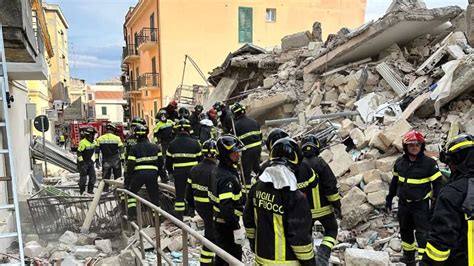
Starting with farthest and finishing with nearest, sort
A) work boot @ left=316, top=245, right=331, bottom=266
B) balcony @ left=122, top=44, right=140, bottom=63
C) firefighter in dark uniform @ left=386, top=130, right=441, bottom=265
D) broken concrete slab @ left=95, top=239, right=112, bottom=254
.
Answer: balcony @ left=122, top=44, right=140, bottom=63 → broken concrete slab @ left=95, top=239, right=112, bottom=254 → firefighter in dark uniform @ left=386, top=130, right=441, bottom=265 → work boot @ left=316, top=245, right=331, bottom=266

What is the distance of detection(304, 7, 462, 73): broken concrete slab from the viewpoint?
30.9ft

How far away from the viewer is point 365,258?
473 cm

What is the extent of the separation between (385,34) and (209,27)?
18.0 metres

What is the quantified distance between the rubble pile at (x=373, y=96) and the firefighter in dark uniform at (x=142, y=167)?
2732 millimetres

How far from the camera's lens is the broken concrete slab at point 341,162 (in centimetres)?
746

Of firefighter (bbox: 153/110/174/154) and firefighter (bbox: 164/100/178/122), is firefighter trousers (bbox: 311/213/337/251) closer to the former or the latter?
firefighter (bbox: 153/110/174/154)

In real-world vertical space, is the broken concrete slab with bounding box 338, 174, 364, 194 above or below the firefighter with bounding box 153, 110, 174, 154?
below

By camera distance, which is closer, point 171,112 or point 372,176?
point 372,176

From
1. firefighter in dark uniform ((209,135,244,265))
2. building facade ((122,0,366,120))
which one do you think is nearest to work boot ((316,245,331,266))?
firefighter in dark uniform ((209,135,244,265))

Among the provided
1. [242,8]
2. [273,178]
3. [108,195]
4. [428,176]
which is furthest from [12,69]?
[242,8]

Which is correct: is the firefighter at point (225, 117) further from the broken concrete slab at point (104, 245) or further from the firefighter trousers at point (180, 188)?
the broken concrete slab at point (104, 245)

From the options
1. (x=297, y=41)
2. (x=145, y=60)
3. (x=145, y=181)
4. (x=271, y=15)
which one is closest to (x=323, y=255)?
(x=145, y=181)

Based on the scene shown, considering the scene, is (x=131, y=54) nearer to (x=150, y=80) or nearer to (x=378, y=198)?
(x=150, y=80)

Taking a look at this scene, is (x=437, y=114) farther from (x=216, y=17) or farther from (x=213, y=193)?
(x=216, y=17)
